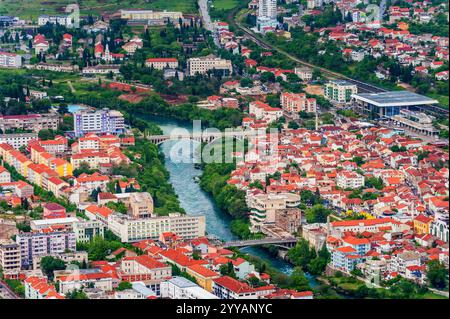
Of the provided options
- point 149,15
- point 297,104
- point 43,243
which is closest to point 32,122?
point 297,104

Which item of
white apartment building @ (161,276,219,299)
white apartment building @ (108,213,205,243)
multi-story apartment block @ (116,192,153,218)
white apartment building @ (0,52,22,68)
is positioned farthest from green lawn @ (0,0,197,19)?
white apartment building @ (161,276,219,299)

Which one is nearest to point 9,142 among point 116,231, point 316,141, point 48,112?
point 48,112

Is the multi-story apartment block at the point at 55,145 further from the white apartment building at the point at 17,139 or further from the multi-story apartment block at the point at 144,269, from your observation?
the multi-story apartment block at the point at 144,269

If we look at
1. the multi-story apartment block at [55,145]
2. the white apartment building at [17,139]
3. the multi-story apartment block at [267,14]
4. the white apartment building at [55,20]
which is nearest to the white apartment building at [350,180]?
the multi-story apartment block at [55,145]

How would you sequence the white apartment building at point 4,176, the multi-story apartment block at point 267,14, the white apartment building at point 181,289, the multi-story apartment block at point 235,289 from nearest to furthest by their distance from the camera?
the white apartment building at point 181,289, the multi-story apartment block at point 235,289, the white apartment building at point 4,176, the multi-story apartment block at point 267,14

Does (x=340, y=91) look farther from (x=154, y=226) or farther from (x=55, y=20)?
(x=154, y=226)

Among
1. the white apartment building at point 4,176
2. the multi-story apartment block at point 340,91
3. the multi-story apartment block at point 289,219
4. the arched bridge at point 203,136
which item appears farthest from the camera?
the multi-story apartment block at point 340,91

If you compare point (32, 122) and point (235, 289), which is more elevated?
point (235, 289)
